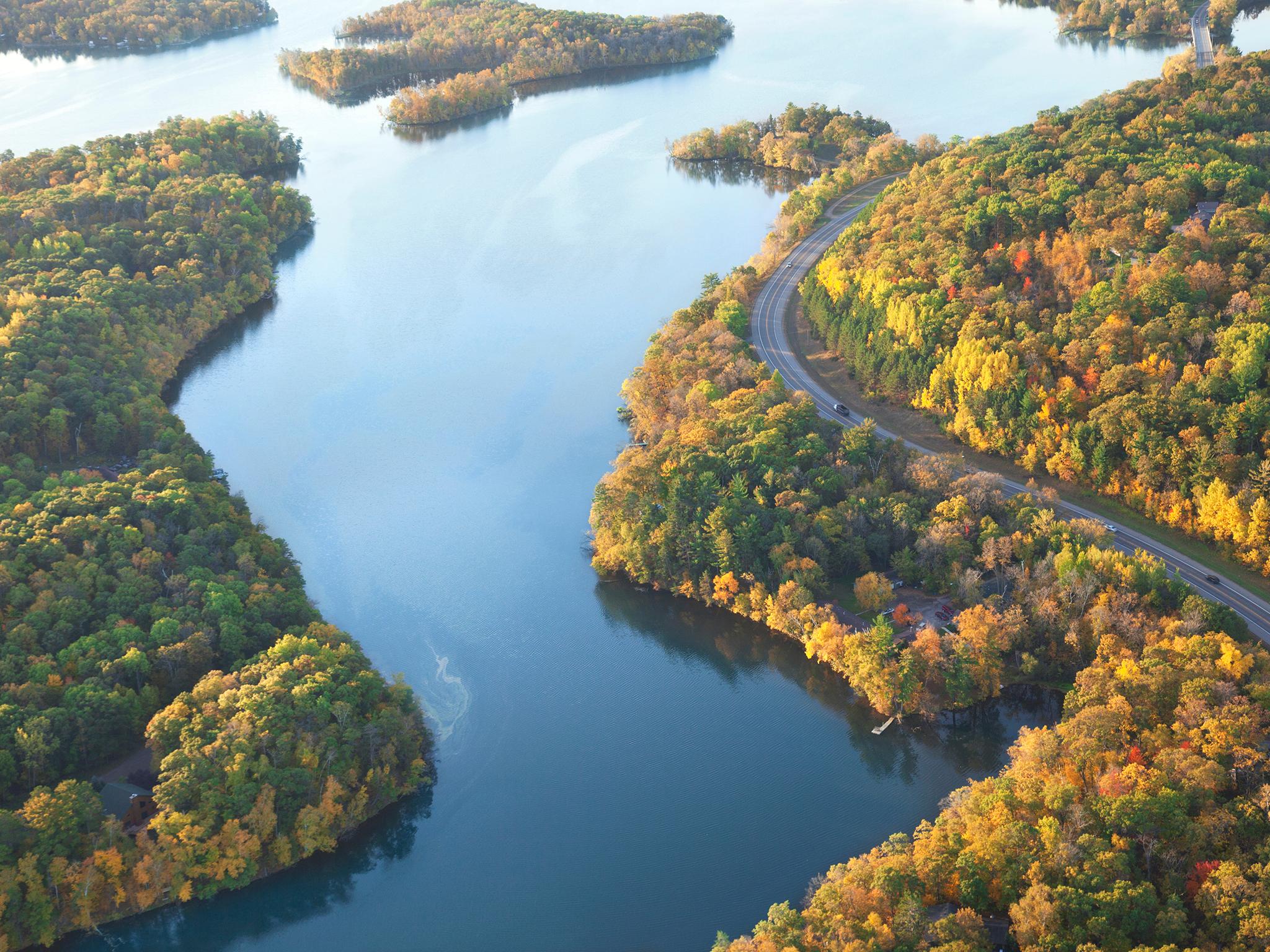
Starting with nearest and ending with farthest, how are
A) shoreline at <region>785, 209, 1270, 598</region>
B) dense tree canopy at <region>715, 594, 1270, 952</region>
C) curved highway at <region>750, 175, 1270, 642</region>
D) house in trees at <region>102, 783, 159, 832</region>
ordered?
1. dense tree canopy at <region>715, 594, 1270, 952</region>
2. house in trees at <region>102, 783, 159, 832</region>
3. curved highway at <region>750, 175, 1270, 642</region>
4. shoreline at <region>785, 209, 1270, 598</region>

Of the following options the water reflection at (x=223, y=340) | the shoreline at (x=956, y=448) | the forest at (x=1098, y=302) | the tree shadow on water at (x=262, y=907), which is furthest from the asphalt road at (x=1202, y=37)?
the tree shadow on water at (x=262, y=907)

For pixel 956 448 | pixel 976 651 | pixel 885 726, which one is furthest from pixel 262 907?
pixel 956 448

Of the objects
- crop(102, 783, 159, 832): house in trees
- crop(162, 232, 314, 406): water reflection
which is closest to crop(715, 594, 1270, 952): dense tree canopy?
crop(102, 783, 159, 832): house in trees

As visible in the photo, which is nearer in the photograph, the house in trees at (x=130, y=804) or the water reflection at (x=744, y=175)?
the house in trees at (x=130, y=804)

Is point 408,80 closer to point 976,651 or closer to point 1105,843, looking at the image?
point 976,651

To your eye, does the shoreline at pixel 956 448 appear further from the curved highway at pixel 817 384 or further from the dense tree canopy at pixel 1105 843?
the dense tree canopy at pixel 1105 843

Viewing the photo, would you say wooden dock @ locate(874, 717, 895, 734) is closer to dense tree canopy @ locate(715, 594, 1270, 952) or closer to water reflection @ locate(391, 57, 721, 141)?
dense tree canopy @ locate(715, 594, 1270, 952)
